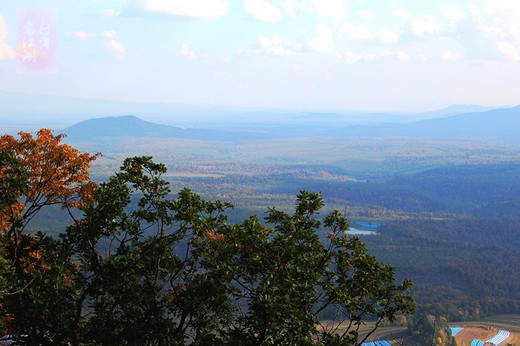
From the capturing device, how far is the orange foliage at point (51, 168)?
15.7m

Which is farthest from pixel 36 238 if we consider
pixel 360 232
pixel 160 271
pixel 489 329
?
pixel 360 232

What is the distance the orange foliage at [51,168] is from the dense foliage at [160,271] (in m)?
0.04

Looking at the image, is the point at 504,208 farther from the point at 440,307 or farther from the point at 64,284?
the point at 64,284

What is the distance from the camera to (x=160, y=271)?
15008mm

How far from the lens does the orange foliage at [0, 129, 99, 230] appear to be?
15.7m

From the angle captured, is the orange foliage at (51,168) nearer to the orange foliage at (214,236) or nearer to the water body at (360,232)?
the orange foliage at (214,236)

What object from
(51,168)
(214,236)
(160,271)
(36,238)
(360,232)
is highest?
(51,168)

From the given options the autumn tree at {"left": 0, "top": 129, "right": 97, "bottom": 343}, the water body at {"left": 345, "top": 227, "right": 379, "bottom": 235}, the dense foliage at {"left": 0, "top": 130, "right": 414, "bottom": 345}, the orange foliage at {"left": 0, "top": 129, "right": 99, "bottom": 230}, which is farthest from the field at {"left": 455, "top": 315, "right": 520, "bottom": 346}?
the water body at {"left": 345, "top": 227, "right": 379, "bottom": 235}

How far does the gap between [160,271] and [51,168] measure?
13.0 feet

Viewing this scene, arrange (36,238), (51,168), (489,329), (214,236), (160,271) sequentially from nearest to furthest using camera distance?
(214,236), (160,271), (36,238), (51,168), (489,329)

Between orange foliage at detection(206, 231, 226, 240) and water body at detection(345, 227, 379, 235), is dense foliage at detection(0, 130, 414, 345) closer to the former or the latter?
orange foliage at detection(206, 231, 226, 240)

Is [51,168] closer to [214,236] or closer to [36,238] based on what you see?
[36,238]

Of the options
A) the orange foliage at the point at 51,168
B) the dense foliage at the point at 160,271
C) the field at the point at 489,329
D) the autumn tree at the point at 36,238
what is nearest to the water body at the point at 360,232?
the field at the point at 489,329

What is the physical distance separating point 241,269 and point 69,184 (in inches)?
207
